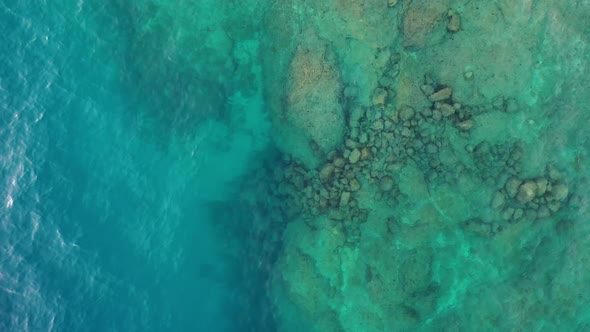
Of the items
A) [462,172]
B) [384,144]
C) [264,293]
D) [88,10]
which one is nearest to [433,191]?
[462,172]

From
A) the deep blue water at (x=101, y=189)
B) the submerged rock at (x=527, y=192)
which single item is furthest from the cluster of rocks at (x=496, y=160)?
the deep blue water at (x=101, y=189)

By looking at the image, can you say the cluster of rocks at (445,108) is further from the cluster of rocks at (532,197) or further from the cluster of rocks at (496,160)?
the cluster of rocks at (532,197)

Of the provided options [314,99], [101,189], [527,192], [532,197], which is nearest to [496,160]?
[527,192]

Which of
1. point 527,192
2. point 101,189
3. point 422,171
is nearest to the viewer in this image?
point 527,192

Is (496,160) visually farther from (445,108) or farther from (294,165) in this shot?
(294,165)

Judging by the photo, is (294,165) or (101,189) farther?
(294,165)

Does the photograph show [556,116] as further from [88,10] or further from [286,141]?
[88,10]

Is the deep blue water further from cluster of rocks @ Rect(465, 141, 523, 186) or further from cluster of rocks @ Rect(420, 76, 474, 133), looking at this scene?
cluster of rocks @ Rect(465, 141, 523, 186)
